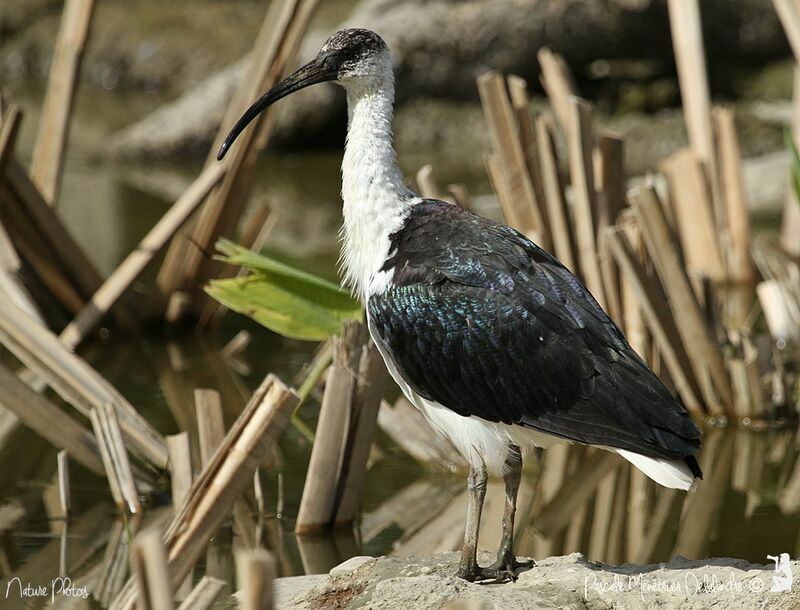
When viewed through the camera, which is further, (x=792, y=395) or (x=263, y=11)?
(x=263, y=11)

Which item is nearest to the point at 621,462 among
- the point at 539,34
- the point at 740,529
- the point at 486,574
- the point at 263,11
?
the point at 740,529

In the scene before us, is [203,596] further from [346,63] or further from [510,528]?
[346,63]

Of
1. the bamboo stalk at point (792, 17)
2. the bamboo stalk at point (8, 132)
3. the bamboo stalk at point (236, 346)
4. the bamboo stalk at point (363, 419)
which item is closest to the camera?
the bamboo stalk at point (363, 419)

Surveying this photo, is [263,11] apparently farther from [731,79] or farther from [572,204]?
[572,204]

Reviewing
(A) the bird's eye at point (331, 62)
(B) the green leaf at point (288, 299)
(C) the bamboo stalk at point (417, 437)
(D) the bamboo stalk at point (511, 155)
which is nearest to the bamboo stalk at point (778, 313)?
(D) the bamboo stalk at point (511, 155)

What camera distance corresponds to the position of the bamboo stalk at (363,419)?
19.3 feet

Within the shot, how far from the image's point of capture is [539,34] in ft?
48.0

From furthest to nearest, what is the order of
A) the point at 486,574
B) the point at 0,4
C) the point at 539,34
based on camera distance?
the point at 0,4, the point at 539,34, the point at 486,574

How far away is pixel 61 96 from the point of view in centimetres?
809

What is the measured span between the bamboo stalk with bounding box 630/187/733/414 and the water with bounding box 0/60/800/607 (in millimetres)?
255

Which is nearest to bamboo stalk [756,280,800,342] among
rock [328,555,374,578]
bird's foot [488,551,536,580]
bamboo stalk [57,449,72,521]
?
bird's foot [488,551,536,580]

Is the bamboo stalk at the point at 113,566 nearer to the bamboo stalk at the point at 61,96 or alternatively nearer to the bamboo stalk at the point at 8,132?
the bamboo stalk at the point at 8,132

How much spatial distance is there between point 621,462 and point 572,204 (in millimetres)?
1458

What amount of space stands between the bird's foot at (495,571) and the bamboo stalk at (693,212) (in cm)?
382
